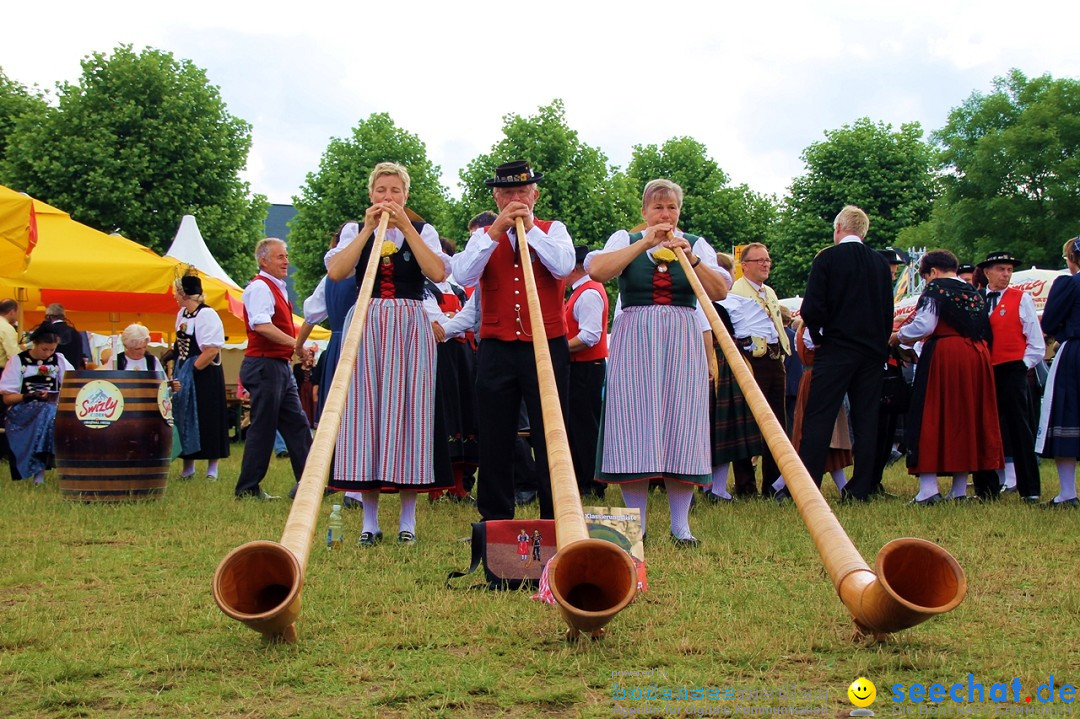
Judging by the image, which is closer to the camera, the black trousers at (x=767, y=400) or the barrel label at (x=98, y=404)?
the barrel label at (x=98, y=404)

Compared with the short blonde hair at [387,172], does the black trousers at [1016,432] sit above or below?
below

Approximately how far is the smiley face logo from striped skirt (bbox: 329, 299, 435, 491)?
119 inches

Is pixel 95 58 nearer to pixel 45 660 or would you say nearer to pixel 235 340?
pixel 235 340

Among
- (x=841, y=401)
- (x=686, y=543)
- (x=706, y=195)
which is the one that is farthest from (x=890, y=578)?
(x=706, y=195)

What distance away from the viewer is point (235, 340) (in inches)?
680

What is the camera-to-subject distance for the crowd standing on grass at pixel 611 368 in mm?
5406

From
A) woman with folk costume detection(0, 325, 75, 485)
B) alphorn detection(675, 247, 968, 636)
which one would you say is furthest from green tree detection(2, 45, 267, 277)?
alphorn detection(675, 247, 968, 636)

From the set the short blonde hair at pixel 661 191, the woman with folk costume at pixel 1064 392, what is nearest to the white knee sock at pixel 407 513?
the short blonde hair at pixel 661 191

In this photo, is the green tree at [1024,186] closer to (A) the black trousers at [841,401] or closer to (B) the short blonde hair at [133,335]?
(A) the black trousers at [841,401]

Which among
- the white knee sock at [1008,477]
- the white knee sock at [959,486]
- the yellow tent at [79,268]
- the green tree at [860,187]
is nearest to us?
the white knee sock at [959,486]

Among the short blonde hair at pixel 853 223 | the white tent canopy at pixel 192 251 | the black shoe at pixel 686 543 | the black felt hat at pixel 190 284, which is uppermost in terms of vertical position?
the white tent canopy at pixel 192 251

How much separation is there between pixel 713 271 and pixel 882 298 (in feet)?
7.75

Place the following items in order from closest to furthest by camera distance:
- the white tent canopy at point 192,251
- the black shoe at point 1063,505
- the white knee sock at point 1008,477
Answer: the black shoe at point 1063,505 → the white knee sock at point 1008,477 → the white tent canopy at point 192,251

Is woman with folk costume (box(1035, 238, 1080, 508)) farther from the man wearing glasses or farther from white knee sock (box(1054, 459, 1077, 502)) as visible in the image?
the man wearing glasses
